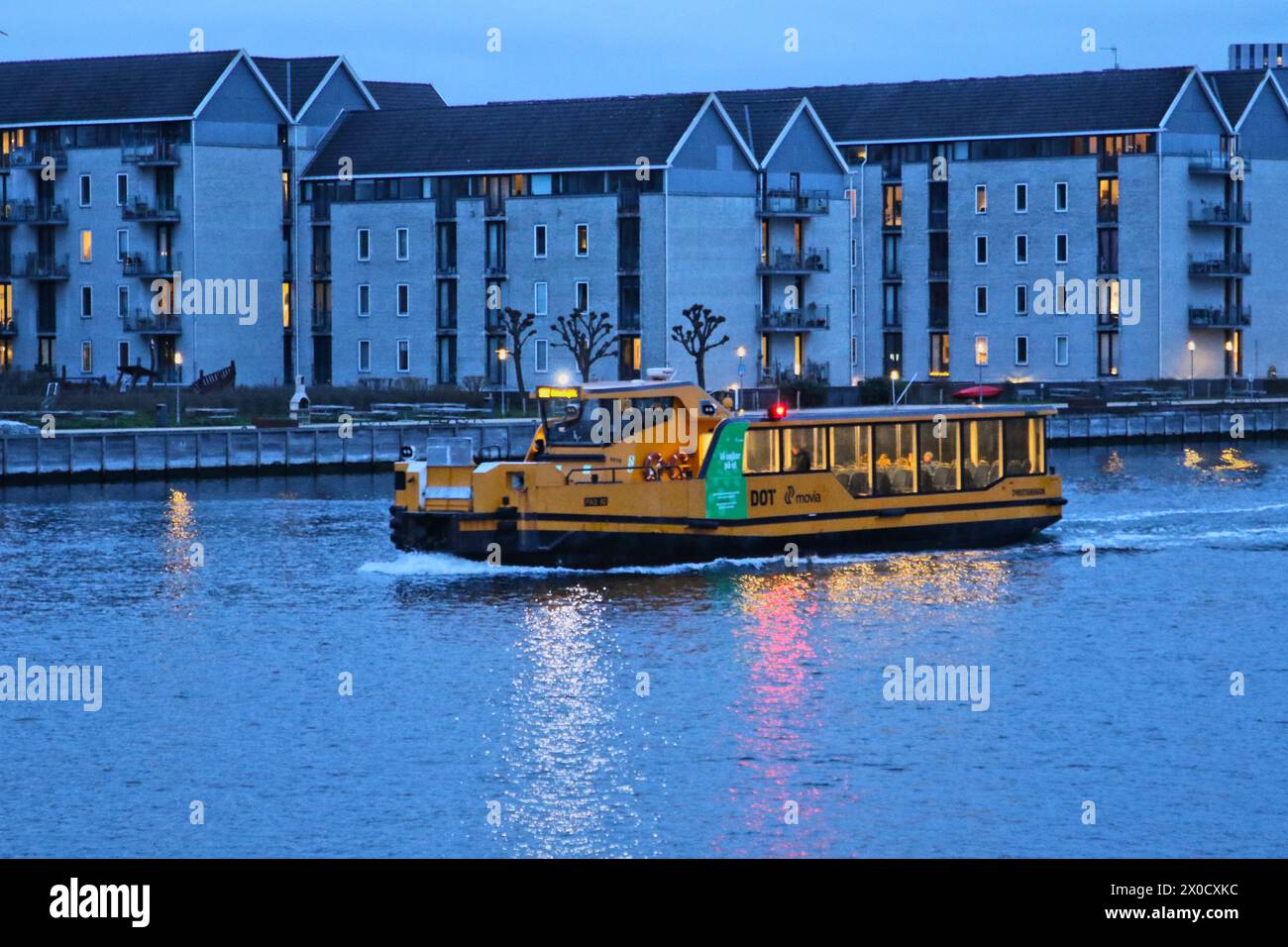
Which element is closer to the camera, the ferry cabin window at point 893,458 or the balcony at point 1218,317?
the ferry cabin window at point 893,458

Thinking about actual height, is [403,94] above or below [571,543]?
above

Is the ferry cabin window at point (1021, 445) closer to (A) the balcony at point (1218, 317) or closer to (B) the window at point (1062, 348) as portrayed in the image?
(B) the window at point (1062, 348)

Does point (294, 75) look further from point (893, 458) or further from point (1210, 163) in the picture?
point (893, 458)

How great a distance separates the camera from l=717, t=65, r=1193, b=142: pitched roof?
117 metres

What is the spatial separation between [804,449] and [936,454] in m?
4.04

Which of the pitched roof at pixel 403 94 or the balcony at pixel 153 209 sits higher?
the pitched roof at pixel 403 94

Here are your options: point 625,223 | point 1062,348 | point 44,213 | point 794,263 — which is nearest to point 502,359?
point 625,223

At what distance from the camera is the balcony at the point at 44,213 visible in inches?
4444

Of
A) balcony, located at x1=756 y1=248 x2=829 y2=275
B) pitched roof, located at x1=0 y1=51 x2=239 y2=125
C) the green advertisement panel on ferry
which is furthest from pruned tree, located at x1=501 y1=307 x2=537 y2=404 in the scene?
the green advertisement panel on ferry

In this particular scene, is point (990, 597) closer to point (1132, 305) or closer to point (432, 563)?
point (432, 563)

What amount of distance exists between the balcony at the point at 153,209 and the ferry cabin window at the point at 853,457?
65.6 meters

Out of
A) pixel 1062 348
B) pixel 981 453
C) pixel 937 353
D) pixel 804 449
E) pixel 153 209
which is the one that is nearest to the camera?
pixel 804 449

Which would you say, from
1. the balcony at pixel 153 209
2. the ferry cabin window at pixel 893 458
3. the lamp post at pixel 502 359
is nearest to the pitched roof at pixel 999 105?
the lamp post at pixel 502 359

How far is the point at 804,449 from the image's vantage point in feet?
165
